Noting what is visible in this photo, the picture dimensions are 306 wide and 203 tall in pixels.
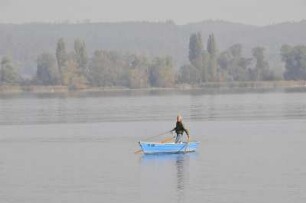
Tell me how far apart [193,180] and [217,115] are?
5306 centimetres

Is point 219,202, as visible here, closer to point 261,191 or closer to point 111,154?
point 261,191

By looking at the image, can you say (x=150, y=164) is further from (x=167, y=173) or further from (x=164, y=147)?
(x=164, y=147)

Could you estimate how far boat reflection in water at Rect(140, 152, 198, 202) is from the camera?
3934 centimetres

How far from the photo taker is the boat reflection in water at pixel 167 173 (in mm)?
39344

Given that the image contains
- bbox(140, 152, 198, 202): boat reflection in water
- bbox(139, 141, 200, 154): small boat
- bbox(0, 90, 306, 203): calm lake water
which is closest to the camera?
bbox(0, 90, 306, 203): calm lake water

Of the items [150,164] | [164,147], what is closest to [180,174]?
[150,164]

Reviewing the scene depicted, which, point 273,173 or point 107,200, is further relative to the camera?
point 273,173

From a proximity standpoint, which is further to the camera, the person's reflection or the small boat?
the small boat

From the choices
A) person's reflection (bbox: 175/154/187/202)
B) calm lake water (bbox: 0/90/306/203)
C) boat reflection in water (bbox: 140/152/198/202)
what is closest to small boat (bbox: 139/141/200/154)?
boat reflection in water (bbox: 140/152/198/202)

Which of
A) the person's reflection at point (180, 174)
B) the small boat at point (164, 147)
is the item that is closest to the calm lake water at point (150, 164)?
the person's reflection at point (180, 174)

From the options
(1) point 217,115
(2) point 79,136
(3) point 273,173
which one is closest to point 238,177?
(3) point 273,173

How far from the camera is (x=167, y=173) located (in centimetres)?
4609

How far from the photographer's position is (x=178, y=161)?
51.4 metres

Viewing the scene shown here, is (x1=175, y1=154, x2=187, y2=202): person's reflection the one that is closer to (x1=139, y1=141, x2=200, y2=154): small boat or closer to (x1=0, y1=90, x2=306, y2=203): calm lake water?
(x1=0, y1=90, x2=306, y2=203): calm lake water
